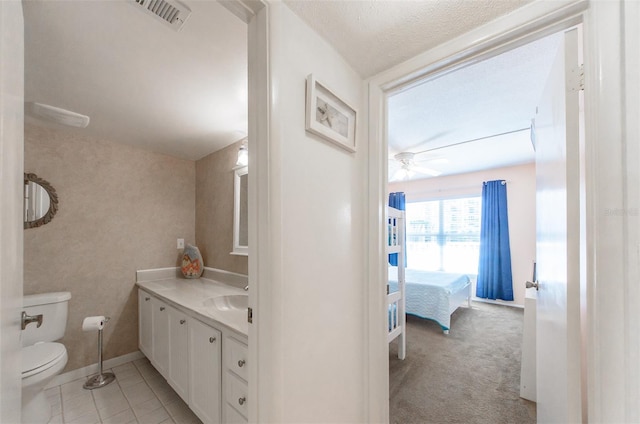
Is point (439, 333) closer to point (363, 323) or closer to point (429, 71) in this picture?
point (363, 323)

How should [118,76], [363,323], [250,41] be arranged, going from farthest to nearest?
[118,76]
[363,323]
[250,41]

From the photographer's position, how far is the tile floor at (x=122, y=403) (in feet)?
5.49

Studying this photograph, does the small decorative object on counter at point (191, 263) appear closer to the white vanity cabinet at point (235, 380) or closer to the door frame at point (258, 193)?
the white vanity cabinet at point (235, 380)

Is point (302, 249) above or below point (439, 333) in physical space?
above

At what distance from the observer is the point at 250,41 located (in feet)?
2.95

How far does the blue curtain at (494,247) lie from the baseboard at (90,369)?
5.18 meters

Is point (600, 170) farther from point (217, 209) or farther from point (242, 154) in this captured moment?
point (217, 209)

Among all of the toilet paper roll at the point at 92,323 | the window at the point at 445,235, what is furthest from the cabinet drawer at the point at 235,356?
the window at the point at 445,235

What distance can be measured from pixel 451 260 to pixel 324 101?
492 cm

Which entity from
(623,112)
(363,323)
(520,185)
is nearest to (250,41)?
(623,112)

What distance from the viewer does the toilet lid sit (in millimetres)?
1463

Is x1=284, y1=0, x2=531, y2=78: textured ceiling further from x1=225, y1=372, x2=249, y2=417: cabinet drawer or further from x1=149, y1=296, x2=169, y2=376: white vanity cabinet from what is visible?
x1=149, y1=296, x2=169, y2=376: white vanity cabinet

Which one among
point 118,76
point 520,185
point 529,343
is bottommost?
point 529,343

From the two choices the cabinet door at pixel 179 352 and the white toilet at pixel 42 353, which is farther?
the cabinet door at pixel 179 352
